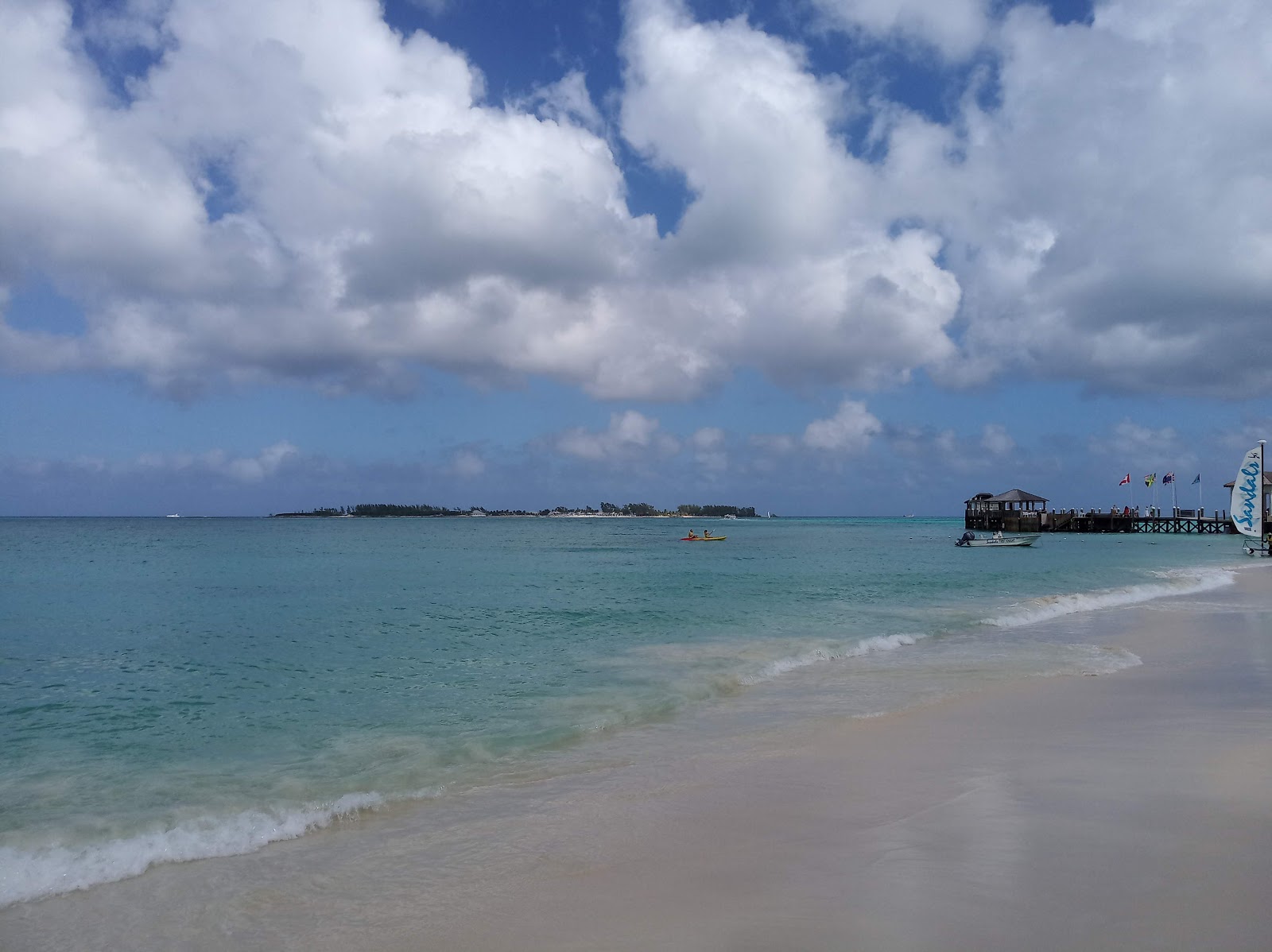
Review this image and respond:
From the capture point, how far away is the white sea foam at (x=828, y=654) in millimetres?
12203

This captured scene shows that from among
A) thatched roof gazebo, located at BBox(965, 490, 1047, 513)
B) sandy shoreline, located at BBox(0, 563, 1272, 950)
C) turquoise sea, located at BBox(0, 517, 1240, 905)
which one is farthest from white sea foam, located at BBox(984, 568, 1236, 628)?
thatched roof gazebo, located at BBox(965, 490, 1047, 513)

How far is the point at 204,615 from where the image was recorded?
70.3 feet

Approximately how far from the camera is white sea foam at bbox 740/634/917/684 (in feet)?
40.0

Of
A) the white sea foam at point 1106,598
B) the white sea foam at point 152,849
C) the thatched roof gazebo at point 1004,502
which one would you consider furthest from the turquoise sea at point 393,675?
the thatched roof gazebo at point 1004,502

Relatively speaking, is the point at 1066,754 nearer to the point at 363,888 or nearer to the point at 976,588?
the point at 363,888

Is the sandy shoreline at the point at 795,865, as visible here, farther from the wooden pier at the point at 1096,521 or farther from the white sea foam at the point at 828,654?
the wooden pier at the point at 1096,521

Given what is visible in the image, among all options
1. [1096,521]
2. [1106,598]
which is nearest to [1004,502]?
[1096,521]

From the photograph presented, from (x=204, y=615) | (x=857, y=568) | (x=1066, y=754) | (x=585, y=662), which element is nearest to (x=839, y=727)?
(x=1066, y=754)

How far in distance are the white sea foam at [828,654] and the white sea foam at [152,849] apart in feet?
22.0

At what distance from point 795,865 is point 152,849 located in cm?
437

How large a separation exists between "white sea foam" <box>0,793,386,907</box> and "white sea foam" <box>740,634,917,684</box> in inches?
264

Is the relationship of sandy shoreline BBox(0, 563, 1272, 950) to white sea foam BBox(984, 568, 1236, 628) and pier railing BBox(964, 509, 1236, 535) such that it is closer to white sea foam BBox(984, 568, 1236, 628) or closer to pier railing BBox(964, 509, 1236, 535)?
white sea foam BBox(984, 568, 1236, 628)

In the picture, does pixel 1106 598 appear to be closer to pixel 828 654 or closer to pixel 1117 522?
pixel 828 654

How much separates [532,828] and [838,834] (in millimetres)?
2089
